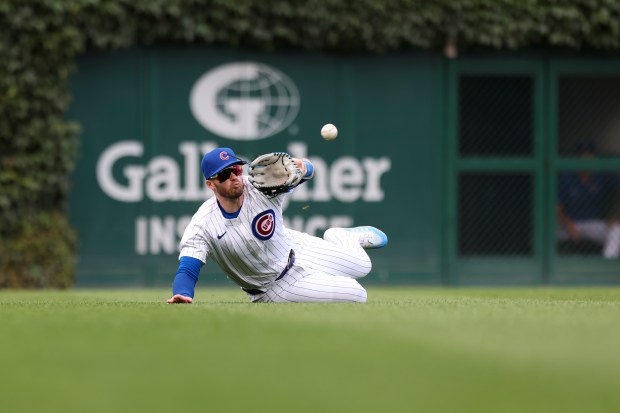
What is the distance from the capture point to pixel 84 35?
14172 mm

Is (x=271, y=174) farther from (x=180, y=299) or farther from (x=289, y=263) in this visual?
(x=180, y=299)

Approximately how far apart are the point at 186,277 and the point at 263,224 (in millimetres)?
785

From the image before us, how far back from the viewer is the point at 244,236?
8180mm

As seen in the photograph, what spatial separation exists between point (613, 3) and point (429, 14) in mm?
2464

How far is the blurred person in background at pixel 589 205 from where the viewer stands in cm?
1534

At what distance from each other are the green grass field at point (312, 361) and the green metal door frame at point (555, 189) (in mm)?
8588

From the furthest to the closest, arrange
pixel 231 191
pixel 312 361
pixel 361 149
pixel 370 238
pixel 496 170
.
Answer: pixel 496 170
pixel 361 149
pixel 370 238
pixel 231 191
pixel 312 361

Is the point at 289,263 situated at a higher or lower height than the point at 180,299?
higher

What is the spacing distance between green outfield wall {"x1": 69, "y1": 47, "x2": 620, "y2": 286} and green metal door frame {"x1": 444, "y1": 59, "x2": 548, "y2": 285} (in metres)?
0.02

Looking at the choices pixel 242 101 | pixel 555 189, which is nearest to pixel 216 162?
pixel 242 101

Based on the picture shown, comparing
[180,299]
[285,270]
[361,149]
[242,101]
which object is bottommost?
[180,299]

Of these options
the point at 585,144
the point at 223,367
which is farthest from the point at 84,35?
the point at 223,367

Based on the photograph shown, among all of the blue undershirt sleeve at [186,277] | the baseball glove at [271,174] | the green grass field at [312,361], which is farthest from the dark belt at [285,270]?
the green grass field at [312,361]

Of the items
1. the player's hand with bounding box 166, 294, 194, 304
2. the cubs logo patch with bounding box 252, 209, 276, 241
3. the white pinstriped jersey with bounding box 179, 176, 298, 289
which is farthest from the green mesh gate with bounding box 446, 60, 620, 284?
the player's hand with bounding box 166, 294, 194, 304
